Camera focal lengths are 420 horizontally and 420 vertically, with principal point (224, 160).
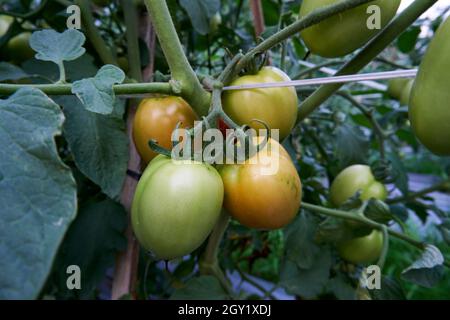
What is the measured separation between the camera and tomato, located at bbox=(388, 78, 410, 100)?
1022 millimetres

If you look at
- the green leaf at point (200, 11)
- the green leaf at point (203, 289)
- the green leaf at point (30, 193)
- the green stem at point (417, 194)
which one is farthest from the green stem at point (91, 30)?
the green stem at point (417, 194)

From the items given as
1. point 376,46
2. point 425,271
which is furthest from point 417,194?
point 376,46

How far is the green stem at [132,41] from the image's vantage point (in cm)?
63

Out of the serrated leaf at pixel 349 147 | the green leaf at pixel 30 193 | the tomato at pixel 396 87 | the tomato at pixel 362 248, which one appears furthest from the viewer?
the tomato at pixel 396 87

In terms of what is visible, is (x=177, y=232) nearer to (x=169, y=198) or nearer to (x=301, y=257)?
(x=169, y=198)

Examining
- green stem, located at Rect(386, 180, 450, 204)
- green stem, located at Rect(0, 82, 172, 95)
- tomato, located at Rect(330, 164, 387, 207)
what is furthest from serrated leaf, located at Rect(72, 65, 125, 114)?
green stem, located at Rect(386, 180, 450, 204)

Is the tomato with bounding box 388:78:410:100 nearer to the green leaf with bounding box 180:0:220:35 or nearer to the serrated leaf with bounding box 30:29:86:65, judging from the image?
the green leaf with bounding box 180:0:220:35

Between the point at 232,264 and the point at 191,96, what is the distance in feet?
2.30

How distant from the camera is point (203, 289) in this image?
0.70 meters

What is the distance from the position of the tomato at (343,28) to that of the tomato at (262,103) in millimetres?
59

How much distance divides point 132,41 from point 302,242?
449mm

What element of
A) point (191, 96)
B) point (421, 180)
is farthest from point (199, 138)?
point (421, 180)

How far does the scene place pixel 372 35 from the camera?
1.42 feet

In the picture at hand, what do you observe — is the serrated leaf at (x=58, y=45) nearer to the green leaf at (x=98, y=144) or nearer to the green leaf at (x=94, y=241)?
the green leaf at (x=98, y=144)
